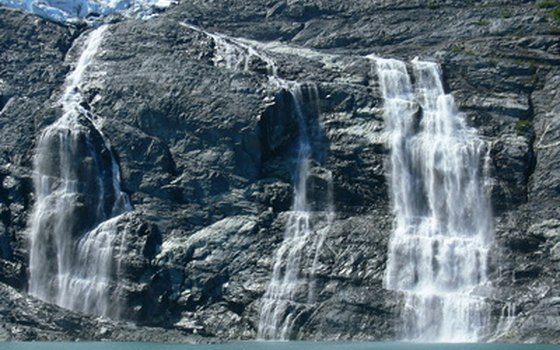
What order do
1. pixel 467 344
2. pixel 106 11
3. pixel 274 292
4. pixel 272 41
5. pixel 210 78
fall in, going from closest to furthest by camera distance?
1. pixel 467 344
2. pixel 274 292
3. pixel 210 78
4. pixel 272 41
5. pixel 106 11

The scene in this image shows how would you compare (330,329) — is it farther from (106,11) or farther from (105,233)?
(106,11)

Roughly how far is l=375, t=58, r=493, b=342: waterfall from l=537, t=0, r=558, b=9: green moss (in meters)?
13.8

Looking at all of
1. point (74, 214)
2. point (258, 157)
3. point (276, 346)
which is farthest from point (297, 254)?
point (74, 214)

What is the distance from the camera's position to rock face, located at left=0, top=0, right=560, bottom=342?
67188 millimetres

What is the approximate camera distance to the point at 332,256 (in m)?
70.1

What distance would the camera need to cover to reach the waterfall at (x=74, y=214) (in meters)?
71.2

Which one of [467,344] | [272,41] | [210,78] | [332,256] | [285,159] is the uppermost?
[272,41]

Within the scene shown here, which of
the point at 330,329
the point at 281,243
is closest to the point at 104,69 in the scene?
the point at 281,243

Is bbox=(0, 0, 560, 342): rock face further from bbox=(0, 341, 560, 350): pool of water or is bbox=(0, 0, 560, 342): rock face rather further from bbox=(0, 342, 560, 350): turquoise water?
bbox=(0, 342, 560, 350): turquoise water

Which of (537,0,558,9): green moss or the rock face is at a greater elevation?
(537,0,558,9): green moss

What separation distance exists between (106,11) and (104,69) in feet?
84.9

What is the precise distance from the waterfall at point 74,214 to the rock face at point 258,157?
980 mm

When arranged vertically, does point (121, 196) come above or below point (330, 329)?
above

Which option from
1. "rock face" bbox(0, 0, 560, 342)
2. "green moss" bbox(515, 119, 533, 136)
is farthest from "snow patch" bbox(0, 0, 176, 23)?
"green moss" bbox(515, 119, 533, 136)
